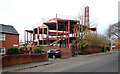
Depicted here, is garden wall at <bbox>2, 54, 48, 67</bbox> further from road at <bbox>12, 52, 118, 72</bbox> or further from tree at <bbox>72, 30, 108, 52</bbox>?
tree at <bbox>72, 30, 108, 52</bbox>

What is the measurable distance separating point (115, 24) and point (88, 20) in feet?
74.1

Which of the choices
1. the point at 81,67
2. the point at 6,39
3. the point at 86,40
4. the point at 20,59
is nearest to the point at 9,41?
the point at 6,39

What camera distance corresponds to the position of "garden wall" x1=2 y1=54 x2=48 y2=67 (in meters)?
12.2

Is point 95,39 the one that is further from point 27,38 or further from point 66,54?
point 27,38

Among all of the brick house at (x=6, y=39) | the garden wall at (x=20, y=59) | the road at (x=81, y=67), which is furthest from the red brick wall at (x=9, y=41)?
the road at (x=81, y=67)

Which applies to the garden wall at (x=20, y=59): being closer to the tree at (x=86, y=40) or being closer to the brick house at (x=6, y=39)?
the brick house at (x=6, y=39)

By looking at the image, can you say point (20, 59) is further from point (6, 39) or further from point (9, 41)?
point (9, 41)

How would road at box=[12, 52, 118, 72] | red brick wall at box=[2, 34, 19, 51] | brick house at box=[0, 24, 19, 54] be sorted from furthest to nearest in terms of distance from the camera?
red brick wall at box=[2, 34, 19, 51] < brick house at box=[0, 24, 19, 54] < road at box=[12, 52, 118, 72]

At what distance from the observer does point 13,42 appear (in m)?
19.1

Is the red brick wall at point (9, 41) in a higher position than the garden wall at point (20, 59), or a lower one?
higher

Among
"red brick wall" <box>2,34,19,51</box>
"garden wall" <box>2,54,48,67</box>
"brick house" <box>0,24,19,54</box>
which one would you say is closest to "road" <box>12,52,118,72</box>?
"garden wall" <box>2,54,48,67</box>

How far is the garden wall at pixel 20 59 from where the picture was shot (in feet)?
40.0

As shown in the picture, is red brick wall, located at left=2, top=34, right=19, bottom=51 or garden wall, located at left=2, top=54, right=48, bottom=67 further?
red brick wall, located at left=2, top=34, right=19, bottom=51

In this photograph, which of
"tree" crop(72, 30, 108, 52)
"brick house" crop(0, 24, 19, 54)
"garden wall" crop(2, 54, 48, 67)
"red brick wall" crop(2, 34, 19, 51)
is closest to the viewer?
"garden wall" crop(2, 54, 48, 67)
